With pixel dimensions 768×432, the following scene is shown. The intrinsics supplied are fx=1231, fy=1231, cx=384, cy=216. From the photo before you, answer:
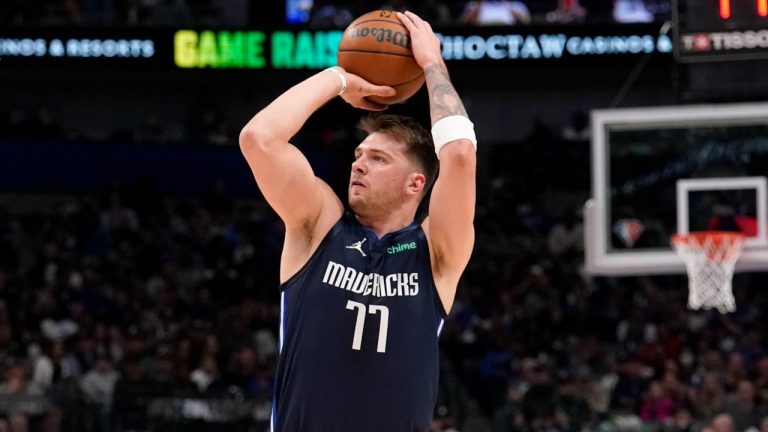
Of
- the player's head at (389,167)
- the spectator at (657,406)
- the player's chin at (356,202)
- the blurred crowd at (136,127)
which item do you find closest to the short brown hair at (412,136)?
the player's head at (389,167)

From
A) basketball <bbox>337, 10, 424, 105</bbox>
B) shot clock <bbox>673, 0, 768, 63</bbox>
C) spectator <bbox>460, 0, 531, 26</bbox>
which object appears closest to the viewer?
basketball <bbox>337, 10, 424, 105</bbox>

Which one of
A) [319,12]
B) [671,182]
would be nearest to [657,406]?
[671,182]

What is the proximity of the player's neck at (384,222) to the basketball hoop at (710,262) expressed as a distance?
6.67 m

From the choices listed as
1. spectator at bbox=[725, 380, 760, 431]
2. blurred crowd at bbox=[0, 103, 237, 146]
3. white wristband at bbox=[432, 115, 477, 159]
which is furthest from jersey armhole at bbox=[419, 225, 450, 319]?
blurred crowd at bbox=[0, 103, 237, 146]

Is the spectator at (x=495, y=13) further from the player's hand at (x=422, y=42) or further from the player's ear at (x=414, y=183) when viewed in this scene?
the player's ear at (x=414, y=183)

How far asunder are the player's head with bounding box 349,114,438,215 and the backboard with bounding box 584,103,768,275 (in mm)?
6684

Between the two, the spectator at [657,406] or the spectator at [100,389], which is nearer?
the spectator at [100,389]

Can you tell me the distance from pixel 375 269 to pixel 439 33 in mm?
13917

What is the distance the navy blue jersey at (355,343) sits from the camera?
137 inches

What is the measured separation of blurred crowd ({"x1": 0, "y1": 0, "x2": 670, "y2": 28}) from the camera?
17594 mm

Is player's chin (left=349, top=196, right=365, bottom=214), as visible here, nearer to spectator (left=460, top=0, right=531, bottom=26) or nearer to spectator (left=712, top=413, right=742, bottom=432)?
spectator (left=712, top=413, right=742, bottom=432)

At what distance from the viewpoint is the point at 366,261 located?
3.56m

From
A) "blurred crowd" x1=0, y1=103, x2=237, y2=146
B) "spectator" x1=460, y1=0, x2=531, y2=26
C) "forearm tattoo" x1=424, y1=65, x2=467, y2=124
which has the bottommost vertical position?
"forearm tattoo" x1=424, y1=65, x2=467, y2=124

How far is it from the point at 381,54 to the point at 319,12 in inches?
584
